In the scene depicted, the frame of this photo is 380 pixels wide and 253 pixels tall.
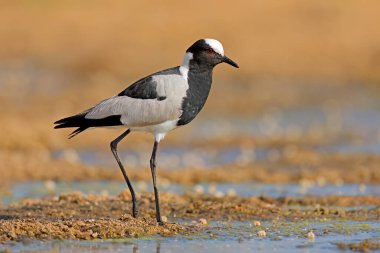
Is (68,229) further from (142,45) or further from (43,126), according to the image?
(142,45)

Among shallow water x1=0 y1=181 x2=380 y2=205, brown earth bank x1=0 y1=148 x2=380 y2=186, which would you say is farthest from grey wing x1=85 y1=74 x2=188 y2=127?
brown earth bank x1=0 y1=148 x2=380 y2=186

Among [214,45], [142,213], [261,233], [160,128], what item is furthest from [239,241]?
[214,45]

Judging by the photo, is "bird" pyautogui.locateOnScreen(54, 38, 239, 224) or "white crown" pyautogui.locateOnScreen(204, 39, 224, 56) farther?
"white crown" pyautogui.locateOnScreen(204, 39, 224, 56)

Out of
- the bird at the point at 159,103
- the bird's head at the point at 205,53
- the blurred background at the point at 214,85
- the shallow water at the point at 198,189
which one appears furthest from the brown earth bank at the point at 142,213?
the blurred background at the point at 214,85

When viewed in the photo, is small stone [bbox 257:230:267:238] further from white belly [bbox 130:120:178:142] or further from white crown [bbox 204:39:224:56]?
white crown [bbox 204:39:224:56]

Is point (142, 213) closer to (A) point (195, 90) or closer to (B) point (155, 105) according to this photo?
(B) point (155, 105)

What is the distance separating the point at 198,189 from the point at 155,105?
3.71 metres

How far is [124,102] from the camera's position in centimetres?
941

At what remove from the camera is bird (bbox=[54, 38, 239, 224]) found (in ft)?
30.4

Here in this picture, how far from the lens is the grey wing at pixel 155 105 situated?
30.4 feet

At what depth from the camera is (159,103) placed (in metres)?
9.28

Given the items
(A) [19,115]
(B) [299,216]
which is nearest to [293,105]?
(A) [19,115]

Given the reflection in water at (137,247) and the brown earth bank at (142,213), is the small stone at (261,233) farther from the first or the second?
the reflection in water at (137,247)

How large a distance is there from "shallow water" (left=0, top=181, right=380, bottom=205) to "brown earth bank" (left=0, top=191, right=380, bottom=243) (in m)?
0.86
